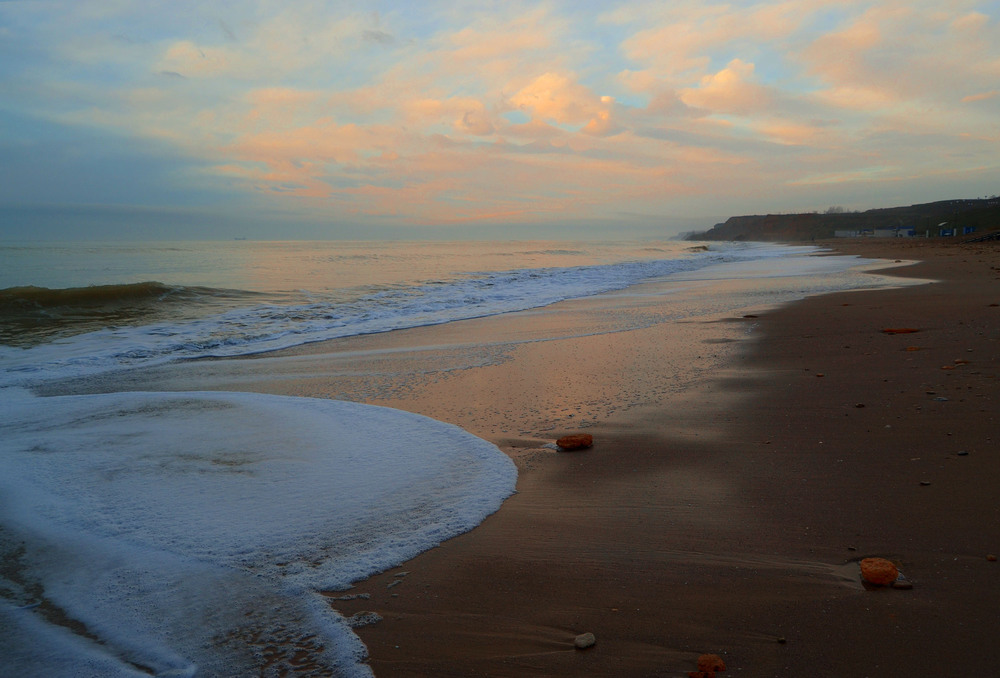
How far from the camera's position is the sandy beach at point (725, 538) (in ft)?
6.35

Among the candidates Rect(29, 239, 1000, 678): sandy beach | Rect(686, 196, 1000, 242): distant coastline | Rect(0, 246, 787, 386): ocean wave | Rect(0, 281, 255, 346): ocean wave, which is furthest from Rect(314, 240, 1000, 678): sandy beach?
Rect(686, 196, 1000, 242): distant coastline

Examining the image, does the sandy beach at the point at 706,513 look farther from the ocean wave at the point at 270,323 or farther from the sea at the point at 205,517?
the ocean wave at the point at 270,323

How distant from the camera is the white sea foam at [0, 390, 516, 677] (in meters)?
2.05

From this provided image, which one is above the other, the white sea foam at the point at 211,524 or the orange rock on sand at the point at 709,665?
the white sea foam at the point at 211,524

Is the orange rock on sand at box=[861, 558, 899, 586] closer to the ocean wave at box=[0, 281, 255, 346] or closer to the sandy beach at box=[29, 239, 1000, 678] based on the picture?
the sandy beach at box=[29, 239, 1000, 678]

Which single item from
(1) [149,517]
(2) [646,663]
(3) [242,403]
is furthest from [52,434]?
(2) [646,663]

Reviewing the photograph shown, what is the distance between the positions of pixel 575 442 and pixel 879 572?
1.93 m

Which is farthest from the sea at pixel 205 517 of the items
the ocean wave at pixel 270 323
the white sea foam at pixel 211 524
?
the ocean wave at pixel 270 323

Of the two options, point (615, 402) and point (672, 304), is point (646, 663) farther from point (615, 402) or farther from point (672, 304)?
point (672, 304)

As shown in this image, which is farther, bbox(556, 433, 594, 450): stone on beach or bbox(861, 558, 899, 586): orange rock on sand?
bbox(556, 433, 594, 450): stone on beach

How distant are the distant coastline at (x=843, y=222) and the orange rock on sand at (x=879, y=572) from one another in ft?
252

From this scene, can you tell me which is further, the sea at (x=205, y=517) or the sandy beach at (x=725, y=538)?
the sea at (x=205, y=517)

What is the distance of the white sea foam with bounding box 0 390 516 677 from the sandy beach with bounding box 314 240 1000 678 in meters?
0.22

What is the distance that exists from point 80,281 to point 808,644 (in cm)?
2266
